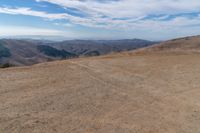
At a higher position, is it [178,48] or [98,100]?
[178,48]

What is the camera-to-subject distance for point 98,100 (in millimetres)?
8984

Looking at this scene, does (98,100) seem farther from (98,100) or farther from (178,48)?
(178,48)

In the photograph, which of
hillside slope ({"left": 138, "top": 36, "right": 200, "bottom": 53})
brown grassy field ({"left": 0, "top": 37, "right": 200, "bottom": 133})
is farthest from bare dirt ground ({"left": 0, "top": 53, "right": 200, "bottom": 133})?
hillside slope ({"left": 138, "top": 36, "right": 200, "bottom": 53})

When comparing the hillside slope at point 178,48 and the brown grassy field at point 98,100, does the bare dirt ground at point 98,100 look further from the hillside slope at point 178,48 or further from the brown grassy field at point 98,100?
the hillside slope at point 178,48

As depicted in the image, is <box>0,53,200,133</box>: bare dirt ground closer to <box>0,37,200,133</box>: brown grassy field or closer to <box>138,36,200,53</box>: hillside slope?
<box>0,37,200,133</box>: brown grassy field

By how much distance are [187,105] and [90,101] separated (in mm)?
3214

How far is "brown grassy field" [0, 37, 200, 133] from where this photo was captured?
269 inches

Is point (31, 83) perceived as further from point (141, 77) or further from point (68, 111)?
point (141, 77)

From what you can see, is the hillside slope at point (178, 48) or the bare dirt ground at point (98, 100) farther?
the hillside slope at point (178, 48)

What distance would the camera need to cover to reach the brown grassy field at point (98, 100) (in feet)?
22.4

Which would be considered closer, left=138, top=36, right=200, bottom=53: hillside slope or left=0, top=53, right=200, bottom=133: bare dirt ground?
left=0, top=53, right=200, bottom=133: bare dirt ground

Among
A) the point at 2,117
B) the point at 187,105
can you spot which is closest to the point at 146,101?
the point at 187,105

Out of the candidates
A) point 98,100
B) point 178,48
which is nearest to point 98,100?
point 98,100

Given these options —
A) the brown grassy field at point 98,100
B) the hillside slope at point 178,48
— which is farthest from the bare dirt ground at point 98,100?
the hillside slope at point 178,48
